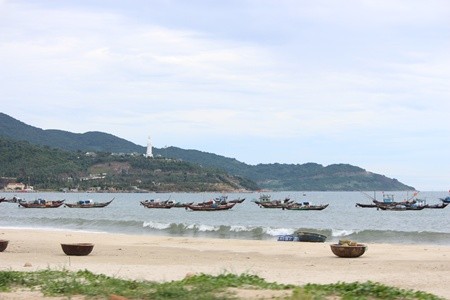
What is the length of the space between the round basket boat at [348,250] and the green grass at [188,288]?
915cm

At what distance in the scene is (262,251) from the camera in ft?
83.7

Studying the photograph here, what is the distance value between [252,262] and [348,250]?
297 cm

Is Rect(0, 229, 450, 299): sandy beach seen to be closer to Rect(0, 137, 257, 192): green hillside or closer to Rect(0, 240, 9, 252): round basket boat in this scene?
Rect(0, 240, 9, 252): round basket boat

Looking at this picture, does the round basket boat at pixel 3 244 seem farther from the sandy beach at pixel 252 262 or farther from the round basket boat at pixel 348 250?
the round basket boat at pixel 348 250

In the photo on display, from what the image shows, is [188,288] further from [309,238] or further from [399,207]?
[399,207]

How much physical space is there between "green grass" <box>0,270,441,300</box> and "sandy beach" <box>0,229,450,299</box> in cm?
204

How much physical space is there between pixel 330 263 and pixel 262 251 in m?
5.64

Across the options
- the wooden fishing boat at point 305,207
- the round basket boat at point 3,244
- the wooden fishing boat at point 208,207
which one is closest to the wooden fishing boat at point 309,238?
the round basket boat at point 3,244

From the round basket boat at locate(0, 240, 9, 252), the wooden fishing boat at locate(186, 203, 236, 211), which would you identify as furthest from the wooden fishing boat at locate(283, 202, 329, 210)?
the round basket boat at locate(0, 240, 9, 252)

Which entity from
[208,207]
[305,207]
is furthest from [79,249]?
[305,207]

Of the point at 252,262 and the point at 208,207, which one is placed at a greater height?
the point at 208,207

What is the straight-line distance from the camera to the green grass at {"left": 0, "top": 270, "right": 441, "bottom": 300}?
34.9ft

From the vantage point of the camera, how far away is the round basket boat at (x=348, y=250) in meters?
21.3

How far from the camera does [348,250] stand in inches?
844
